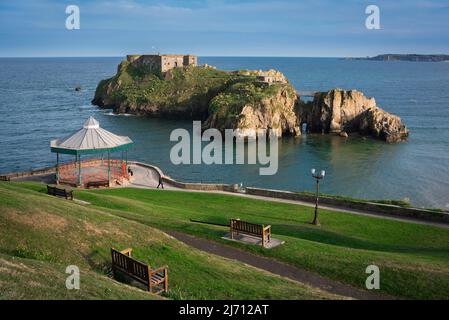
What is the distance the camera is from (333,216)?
1093 inches

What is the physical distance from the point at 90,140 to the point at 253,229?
22322 millimetres

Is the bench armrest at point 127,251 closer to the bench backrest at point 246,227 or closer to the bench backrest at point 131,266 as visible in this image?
Result: the bench backrest at point 131,266

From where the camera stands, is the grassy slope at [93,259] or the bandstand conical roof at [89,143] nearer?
the grassy slope at [93,259]

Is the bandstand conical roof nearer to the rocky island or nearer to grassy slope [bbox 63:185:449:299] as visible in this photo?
grassy slope [bbox 63:185:449:299]

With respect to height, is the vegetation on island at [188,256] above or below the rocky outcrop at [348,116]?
below

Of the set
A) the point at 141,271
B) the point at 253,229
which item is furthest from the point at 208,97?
the point at 141,271

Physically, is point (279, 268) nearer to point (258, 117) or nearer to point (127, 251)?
point (127, 251)

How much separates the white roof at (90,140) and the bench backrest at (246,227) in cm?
2076

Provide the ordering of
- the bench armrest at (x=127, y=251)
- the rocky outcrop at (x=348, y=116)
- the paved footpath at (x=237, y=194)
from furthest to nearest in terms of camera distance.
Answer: the rocky outcrop at (x=348, y=116)
the paved footpath at (x=237, y=194)
the bench armrest at (x=127, y=251)

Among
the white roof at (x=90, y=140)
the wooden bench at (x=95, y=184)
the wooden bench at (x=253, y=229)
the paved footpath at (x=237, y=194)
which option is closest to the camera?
the wooden bench at (x=253, y=229)

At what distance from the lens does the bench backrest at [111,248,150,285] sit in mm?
12820

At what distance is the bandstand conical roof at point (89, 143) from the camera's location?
36.5 metres

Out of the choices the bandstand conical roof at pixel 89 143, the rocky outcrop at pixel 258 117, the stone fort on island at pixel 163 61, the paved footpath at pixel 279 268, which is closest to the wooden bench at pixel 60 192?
the paved footpath at pixel 279 268

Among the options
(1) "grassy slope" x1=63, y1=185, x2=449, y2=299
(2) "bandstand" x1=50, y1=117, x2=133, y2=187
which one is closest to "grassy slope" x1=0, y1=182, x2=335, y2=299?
(1) "grassy slope" x1=63, y1=185, x2=449, y2=299
